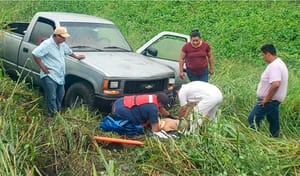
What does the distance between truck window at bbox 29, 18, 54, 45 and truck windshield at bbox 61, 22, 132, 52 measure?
0.95ft

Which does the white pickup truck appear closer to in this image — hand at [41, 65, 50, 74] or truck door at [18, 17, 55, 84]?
truck door at [18, 17, 55, 84]

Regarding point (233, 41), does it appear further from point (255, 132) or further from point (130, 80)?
point (255, 132)

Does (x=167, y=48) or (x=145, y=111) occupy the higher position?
(x=167, y=48)

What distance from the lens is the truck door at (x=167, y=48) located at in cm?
880

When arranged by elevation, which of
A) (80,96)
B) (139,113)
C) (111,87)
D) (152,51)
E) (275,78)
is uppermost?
(275,78)

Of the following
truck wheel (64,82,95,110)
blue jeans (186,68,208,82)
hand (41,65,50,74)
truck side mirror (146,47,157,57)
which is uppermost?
truck side mirror (146,47,157,57)

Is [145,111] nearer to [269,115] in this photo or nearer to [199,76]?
[269,115]

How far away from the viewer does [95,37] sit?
8.51 meters

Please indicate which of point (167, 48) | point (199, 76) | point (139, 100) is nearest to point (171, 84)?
point (199, 76)

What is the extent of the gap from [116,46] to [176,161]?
3949mm

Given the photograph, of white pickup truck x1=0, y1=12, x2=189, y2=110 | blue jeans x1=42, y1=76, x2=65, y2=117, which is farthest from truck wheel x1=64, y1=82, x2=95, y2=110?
blue jeans x1=42, y1=76, x2=65, y2=117

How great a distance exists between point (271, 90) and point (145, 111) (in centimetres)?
174

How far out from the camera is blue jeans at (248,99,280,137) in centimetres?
685

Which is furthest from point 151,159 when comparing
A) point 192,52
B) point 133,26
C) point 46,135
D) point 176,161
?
point 133,26
